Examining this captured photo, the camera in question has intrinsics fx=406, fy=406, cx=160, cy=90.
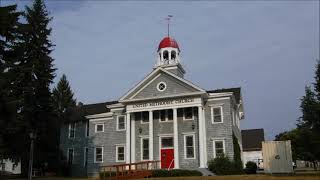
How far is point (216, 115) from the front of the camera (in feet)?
132

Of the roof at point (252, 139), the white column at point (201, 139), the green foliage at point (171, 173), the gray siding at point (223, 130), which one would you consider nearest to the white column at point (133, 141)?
the green foliage at point (171, 173)

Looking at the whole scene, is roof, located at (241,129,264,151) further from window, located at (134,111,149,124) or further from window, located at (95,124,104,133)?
window, located at (134,111,149,124)

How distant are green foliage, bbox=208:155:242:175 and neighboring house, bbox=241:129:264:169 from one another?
35297mm

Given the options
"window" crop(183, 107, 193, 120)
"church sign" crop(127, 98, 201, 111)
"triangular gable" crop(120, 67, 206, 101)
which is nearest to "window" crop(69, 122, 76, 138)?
"triangular gable" crop(120, 67, 206, 101)

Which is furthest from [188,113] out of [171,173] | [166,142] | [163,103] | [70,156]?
[70,156]

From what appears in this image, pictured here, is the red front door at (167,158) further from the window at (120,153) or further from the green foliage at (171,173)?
the window at (120,153)

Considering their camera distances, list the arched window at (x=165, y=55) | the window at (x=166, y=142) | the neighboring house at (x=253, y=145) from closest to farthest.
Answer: the window at (x=166, y=142), the arched window at (x=165, y=55), the neighboring house at (x=253, y=145)

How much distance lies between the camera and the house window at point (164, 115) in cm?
4219

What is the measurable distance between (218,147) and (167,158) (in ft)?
17.4

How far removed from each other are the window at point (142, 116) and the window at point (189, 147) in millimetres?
4992

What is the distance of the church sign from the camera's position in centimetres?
4016

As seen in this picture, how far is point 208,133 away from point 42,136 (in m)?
20.2

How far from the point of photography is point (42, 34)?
47.8 meters

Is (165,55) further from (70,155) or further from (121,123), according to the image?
(70,155)
